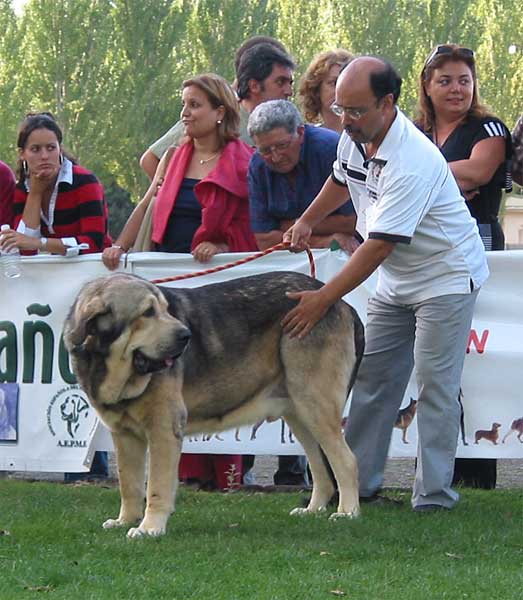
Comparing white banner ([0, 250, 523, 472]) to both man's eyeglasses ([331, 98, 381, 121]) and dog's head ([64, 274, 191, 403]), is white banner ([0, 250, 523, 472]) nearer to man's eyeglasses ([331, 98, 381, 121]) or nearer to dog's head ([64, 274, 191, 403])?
man's eyeglasses ([331, 98, 381, 121])

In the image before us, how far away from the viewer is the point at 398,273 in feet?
20.7

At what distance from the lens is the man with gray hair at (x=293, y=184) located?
7188 mm

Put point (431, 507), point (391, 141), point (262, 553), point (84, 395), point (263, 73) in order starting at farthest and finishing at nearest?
point (263, 73), point (84, 395), point (431, 507), point (391, 141), point (262, 553)

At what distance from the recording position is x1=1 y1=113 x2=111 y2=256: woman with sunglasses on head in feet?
24.9

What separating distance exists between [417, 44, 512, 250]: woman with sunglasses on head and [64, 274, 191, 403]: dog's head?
2.27 m

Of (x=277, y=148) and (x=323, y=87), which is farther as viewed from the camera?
(x=323, y=87)

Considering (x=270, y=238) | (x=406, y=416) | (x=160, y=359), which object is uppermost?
(x=270, y=238)

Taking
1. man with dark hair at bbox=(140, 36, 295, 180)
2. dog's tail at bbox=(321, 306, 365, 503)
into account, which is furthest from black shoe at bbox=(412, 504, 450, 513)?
man with dark hair at bbox=(140, 36, 295, 180)

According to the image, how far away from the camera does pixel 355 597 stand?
4.59 metres

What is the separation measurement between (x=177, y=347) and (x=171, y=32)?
101 ft

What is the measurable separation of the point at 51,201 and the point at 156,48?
28.2 meters

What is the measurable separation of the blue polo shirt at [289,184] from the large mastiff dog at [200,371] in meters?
0.94

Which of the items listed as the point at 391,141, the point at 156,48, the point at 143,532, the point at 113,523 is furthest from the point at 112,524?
the point at 156,48

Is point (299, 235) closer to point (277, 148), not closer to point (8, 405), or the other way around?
point (277, 148)
